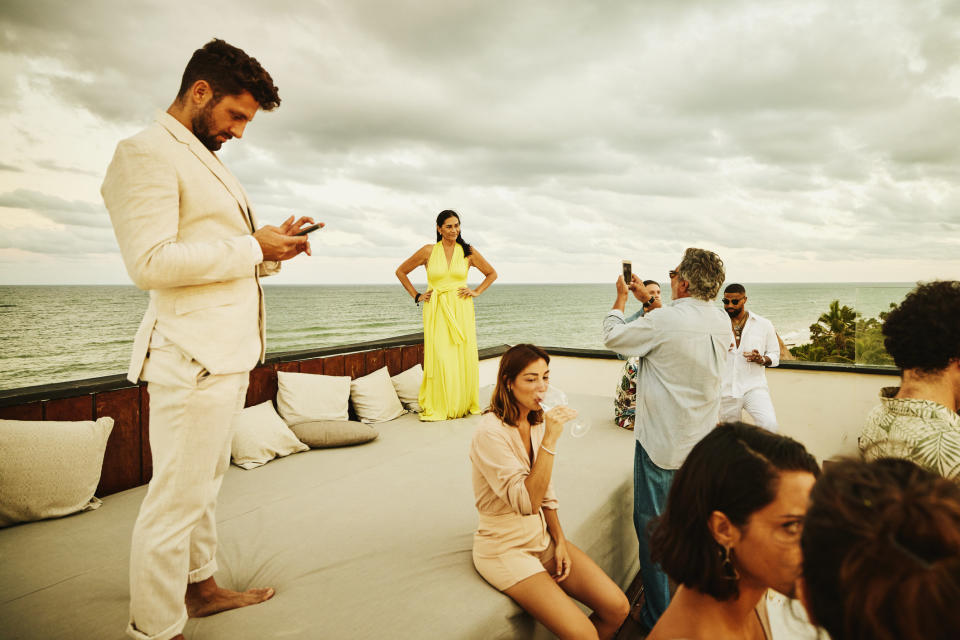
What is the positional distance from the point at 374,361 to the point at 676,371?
113 inches

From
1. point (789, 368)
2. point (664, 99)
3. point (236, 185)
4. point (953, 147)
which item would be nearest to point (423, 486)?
point (236, 185)

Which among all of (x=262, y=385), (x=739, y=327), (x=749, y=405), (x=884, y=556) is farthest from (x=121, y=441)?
(x=739, y=327)

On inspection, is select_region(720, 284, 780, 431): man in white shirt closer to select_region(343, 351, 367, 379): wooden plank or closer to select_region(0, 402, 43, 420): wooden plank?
select_region(343, 351, 367, 379): wooden plank

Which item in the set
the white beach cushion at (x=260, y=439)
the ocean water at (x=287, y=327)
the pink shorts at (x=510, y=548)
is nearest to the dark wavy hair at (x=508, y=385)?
the pink shorts at (x=510, y=548)

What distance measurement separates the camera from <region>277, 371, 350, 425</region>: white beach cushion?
10.7 feet

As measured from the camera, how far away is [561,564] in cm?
169

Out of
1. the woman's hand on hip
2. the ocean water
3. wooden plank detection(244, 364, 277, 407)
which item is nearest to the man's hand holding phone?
the woman's hand on hip

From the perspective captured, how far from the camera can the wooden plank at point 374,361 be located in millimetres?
4172

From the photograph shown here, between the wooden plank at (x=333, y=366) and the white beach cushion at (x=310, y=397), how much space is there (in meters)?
0.26

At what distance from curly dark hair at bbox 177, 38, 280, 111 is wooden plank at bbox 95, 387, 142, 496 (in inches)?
76.2

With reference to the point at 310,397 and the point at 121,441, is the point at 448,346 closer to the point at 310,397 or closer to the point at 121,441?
the point at 310,397

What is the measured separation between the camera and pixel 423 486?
8.04 feet

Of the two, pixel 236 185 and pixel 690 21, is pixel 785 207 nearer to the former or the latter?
pixel 690 21

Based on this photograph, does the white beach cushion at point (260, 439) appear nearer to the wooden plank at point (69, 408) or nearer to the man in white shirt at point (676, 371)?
the wooden plank at point (69, 408)
